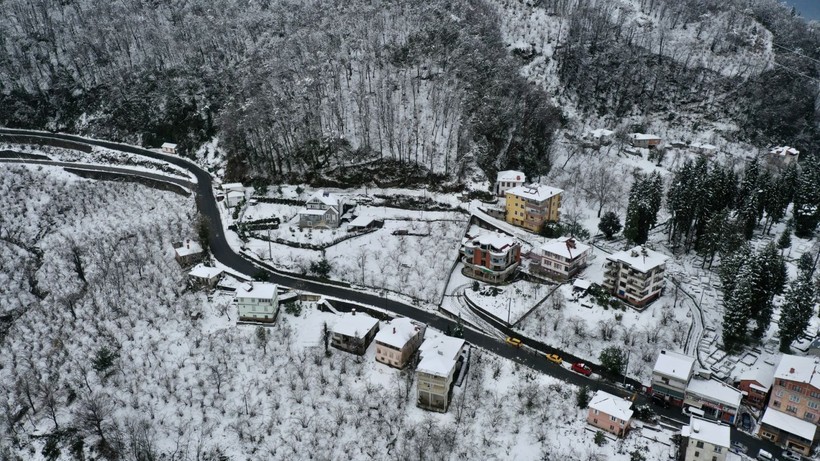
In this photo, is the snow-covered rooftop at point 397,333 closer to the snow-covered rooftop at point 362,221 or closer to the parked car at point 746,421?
the snow-covered rooftop at point 362,221

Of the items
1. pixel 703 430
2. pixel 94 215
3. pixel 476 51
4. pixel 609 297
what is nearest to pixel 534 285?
pixel 609 297

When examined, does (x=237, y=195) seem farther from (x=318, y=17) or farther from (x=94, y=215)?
(x=318, y=17)

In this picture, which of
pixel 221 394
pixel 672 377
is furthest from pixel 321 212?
pixel 672 377

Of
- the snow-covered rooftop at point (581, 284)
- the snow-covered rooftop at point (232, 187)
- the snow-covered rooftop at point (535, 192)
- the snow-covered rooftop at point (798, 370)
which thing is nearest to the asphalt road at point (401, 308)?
the snow-covered rooftop at point (232, 187)

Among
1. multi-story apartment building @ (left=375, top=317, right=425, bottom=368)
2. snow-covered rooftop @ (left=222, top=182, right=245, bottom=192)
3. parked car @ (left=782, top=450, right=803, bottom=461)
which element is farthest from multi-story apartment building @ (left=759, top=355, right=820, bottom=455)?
snow-covered rooftop @ (left=222, top=182, right=245, bottom=192)

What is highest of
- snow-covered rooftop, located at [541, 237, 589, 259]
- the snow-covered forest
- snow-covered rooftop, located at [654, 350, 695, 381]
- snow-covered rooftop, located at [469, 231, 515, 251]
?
the snow-covered forest

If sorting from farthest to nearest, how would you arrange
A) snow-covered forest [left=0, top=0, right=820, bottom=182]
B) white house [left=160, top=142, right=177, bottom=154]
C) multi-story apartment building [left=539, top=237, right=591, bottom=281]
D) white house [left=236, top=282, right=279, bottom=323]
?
1. white house [left=160, top=142, right=177, bottom=154]
2. snow-covered forest [left=0, top=0, right=820, bottom=182]
3. multi-story apartment building [left=539, top=237, right=591, bottom=281]
4. white house [left=236, top=282, right=279, bottom=323]

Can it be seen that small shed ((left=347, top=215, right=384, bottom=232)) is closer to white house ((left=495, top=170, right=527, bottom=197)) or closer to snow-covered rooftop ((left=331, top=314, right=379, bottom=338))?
snow-covered rooftop ((left=331, top=314, right=379, bottom=338))
